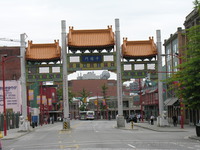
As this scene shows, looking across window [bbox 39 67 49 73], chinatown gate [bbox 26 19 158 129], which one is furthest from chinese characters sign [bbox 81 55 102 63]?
window [bbox 39 67 49 73]

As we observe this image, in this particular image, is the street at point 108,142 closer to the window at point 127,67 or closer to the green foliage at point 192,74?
the green foliage at point 192,74

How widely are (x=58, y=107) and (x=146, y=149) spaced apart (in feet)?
453

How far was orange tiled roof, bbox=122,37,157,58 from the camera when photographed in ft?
179

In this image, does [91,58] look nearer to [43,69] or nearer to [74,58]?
[74,58]

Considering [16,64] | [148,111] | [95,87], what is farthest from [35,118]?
[95,87]

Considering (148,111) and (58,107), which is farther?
(58,107)

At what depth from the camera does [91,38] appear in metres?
55.5

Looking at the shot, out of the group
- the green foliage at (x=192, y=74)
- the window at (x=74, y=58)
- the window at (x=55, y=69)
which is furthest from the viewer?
the window at (x=55, y=69)

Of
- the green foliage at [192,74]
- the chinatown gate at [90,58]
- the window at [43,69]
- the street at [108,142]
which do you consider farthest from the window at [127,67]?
the green foliage at [192,74]

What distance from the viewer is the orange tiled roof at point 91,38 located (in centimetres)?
5400

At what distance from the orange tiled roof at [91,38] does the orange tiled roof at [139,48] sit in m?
2.15

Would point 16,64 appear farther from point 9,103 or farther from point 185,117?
point 185,117

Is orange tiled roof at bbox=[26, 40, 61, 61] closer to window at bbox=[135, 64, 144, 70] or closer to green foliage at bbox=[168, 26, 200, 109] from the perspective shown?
window at bbox=[135, 64, 144, 70]

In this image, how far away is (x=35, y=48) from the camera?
5600 centimetres
